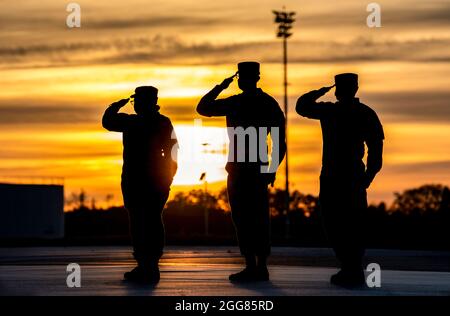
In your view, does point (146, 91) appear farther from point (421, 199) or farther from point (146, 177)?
point (421, 199)

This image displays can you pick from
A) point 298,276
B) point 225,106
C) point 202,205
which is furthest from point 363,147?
point 202,205

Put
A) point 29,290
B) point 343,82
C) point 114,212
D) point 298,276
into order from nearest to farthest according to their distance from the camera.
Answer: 1. point 29,290
2. point 343,82
3. point 298,276
4. point 114,212

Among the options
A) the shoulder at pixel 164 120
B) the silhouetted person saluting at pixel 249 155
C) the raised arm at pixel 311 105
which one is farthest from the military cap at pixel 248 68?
the shoulder at pixel 164 120

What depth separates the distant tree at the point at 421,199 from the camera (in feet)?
589

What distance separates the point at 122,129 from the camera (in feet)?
46.2

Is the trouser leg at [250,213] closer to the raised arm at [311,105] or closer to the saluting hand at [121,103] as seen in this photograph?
the raised arm at [311,105]

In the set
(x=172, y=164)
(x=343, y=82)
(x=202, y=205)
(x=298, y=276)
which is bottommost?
(x=202, y=205)

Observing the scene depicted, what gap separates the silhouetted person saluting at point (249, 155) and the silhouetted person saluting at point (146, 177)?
2.04 ft

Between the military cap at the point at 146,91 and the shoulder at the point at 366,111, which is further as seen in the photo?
the military cap at the point at 146,91

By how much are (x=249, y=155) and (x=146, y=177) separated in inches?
46.4

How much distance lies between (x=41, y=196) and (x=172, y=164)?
8677cm

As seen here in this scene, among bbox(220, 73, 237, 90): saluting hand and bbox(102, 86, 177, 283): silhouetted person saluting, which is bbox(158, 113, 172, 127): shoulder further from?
bbox(220, 73, 237, 90): saluting hand

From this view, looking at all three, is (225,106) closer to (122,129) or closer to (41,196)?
(122,129)
